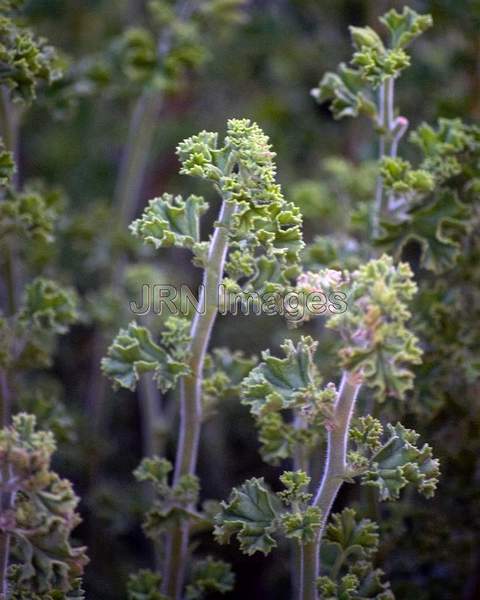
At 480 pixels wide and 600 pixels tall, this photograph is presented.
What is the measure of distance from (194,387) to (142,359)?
164 millimetres

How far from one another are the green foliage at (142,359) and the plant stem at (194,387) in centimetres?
4

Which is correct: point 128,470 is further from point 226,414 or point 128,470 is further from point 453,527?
point 453,527

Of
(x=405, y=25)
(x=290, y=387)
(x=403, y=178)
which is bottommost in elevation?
(x=290, y=387)

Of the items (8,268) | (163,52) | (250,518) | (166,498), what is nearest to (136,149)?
(163,52)

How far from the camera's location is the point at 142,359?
2.07m

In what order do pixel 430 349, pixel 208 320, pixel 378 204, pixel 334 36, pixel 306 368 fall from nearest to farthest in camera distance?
pixel 306 368, pixel 208 320, pixel 378 204, pixel 430 349, pixel 334 36

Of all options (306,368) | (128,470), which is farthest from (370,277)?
(128,470)

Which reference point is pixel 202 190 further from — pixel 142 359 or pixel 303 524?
pixel 303 524

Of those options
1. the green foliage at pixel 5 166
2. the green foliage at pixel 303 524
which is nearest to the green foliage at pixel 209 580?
the green foliage at pixel 303 524

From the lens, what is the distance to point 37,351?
8.18 ft

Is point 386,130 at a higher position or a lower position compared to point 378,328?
higher

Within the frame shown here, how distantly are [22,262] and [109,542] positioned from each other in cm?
104

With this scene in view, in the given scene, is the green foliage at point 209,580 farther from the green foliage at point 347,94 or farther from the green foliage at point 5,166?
the green foliage at point 347,94

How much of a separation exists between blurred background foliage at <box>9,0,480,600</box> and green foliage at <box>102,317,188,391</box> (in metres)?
0.51
